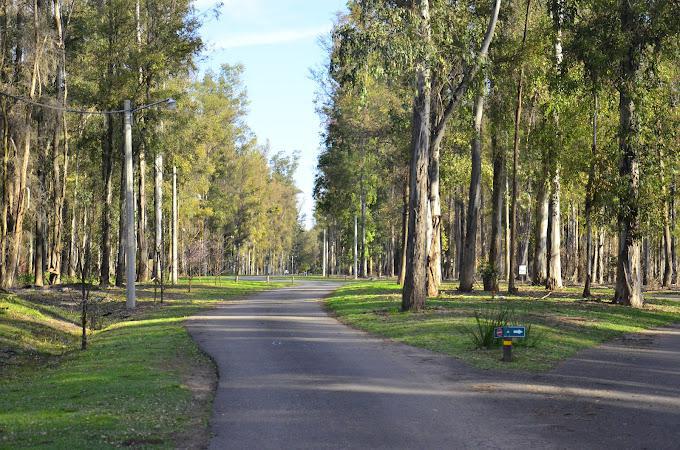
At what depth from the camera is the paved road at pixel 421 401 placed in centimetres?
926

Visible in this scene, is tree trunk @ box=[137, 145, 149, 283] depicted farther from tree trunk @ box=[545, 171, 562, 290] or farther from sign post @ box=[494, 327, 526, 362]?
sign post @ box=[494, 327, 526, 362]

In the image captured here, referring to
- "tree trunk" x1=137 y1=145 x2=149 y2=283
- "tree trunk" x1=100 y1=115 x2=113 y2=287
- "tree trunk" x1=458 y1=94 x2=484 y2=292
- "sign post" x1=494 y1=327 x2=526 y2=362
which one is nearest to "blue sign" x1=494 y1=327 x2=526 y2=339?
"sign post" x1=494 y1=327 x2=526 y2=362

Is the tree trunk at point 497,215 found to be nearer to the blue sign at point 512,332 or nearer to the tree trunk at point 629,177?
the tree trunk at point 629,177

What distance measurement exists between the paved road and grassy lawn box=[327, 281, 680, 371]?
33.4 inches

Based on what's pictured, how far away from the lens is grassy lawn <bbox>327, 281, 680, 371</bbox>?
1720 cm

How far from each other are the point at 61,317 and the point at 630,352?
18544 millimetres

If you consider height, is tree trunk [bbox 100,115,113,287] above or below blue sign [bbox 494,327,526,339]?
above

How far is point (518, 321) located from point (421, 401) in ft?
36.4

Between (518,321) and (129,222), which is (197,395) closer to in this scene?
(518,321)

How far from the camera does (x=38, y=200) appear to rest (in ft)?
144

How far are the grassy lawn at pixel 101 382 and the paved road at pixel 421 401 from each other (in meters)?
0.53

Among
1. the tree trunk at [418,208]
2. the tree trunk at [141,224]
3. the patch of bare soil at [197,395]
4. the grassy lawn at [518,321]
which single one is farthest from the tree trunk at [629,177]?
the tree trunk at [141,224]

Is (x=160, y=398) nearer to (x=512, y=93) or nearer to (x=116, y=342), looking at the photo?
(x=116, y=342)

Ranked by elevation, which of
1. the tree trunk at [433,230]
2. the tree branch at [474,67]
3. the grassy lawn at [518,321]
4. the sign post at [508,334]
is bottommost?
the grassy lawn at [518,321]
